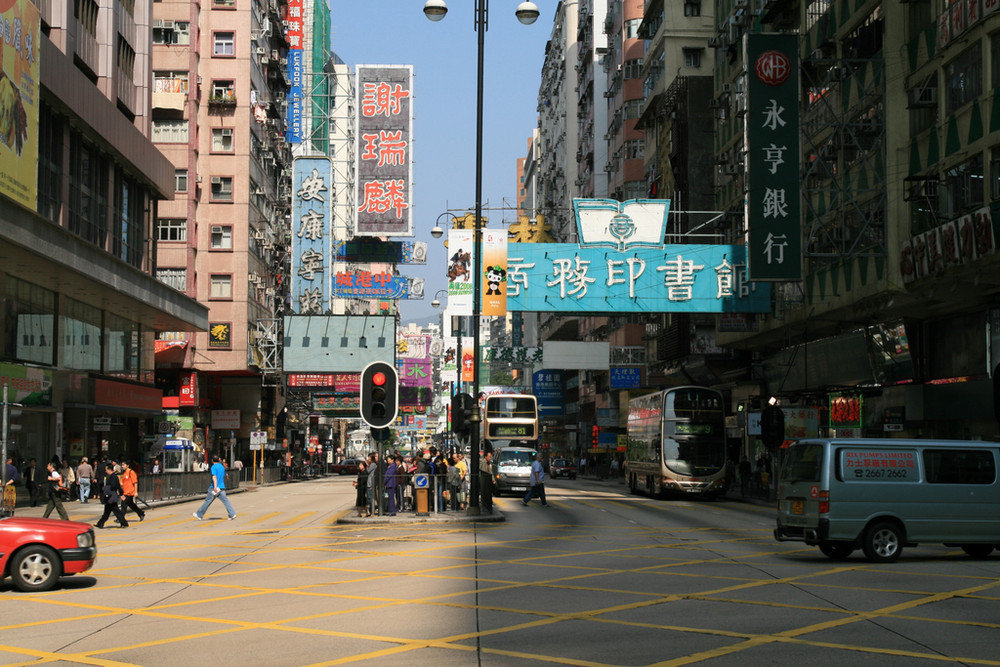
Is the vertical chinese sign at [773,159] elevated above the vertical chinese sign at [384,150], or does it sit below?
below

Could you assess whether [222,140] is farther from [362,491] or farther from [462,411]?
[362,491]

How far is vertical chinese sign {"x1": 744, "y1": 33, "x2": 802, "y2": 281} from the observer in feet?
119

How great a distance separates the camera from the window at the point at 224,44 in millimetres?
66500

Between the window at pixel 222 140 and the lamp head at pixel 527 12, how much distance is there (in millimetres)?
41055

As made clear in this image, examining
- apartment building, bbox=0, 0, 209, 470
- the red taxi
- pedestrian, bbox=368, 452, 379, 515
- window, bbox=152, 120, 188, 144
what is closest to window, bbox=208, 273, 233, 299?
window, bbox=152, 120, 188, 144

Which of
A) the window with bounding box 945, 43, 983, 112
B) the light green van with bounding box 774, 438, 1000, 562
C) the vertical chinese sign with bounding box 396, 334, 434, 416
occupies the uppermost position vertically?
the window with bounding box 945, 43, 983, 112

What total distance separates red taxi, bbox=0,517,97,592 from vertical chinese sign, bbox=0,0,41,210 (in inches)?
640

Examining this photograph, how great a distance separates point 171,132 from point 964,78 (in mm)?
45971

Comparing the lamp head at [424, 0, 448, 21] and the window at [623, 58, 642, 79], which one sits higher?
the window at [623, 58, 642, 79]

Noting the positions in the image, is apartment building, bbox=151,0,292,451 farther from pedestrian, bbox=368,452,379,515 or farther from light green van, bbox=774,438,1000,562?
light green van, bbox=774,438,1000,562

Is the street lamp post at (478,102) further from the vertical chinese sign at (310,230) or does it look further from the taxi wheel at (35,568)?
the vertical chinese sign at (310,230)

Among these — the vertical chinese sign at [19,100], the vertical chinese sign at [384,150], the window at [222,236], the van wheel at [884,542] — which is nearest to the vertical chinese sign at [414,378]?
the vertical chinese sign at [384,150]

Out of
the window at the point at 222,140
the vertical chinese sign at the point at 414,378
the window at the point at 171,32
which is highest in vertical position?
the window at the point at 171,32

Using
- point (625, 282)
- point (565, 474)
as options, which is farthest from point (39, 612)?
point (565, 474)
